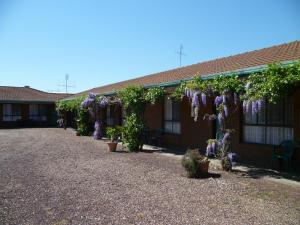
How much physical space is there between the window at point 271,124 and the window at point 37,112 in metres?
29.8

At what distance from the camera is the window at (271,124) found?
34.3 ft

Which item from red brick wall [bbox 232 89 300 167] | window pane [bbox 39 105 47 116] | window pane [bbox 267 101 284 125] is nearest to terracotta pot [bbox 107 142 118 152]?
red brick wall [bbox 232 89 300 167]

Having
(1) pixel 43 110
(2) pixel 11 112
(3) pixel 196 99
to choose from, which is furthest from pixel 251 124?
(1) pixel 43 110

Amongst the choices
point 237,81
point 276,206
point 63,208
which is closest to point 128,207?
point 63,208

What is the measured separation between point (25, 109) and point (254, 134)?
30.1 m

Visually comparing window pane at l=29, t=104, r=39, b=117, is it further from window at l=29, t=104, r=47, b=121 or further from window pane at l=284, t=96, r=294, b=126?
window pane at l=284, t=96, r=294, b=126

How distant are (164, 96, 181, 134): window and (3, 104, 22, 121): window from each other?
2360 cm

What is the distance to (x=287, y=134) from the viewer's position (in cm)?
1048

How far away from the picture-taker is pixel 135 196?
7.21m

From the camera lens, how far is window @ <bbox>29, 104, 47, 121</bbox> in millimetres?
37594

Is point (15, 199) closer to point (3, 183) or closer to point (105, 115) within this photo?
point (3, 183)

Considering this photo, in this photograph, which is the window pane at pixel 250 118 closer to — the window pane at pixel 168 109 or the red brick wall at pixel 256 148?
the red brick wall at pixel 256 148

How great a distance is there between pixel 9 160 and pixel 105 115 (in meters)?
12.4

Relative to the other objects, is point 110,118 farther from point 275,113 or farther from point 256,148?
point 275,113
